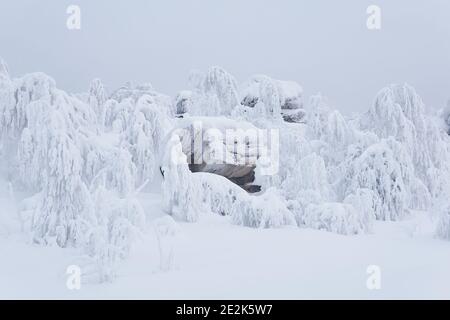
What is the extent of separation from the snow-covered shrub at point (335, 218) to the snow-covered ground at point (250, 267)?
1.01 feet

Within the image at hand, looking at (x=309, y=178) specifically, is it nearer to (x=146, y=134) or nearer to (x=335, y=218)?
(x=335, y=218)

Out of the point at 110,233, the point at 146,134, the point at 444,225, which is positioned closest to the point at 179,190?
the point at 146,134

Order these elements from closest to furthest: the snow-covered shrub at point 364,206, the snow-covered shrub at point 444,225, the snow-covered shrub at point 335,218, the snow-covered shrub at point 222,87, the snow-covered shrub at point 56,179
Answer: the snow-covered shrub at point 56,179 < the snow-covered shrub at point 444,225 < the snow-covered shrub at point 335,218 < the snow-covered shrub at point 364,206 < the snow-covered shrub at point 222,87

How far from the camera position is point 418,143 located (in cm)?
1173

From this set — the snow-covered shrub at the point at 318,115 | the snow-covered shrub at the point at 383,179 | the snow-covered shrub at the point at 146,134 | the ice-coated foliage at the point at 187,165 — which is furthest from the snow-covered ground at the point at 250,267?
the snow-covered shrub at the point at 318,115

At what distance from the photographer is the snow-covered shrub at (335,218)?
→ 8.00 m

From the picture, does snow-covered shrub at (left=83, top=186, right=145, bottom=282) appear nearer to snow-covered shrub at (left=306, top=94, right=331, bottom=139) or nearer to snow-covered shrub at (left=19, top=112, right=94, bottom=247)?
snow-covered shrub at (left=19, top=112, right=94, bottom=247)

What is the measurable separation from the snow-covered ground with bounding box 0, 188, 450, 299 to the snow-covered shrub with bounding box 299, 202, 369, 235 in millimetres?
309

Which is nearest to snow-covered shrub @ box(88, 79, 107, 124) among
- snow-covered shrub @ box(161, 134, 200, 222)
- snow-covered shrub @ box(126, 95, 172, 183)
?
snow-covered shrub @ box(126, 95, 172, 183)

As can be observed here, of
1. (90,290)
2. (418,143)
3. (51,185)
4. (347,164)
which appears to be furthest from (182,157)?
(418,143)

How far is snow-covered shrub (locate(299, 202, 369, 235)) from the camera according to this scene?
800 centimetres

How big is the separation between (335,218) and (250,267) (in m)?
2.83

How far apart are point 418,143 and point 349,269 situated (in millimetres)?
7205

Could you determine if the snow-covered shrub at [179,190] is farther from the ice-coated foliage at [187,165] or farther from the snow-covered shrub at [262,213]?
the snow-covered shrub at [262,213]
